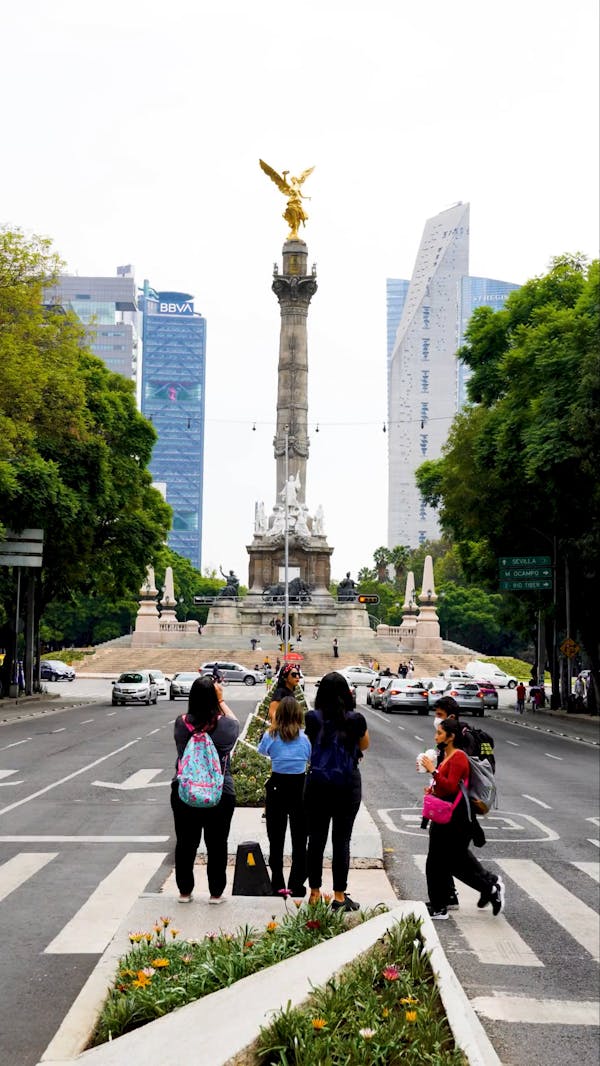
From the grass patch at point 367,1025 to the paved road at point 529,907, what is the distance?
1781mm

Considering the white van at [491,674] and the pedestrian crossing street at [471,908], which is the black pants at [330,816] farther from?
the white van at [491,674]

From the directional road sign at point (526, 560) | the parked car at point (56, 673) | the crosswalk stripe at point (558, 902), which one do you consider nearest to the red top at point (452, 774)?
the crosswalk stripe at point (558, 902)

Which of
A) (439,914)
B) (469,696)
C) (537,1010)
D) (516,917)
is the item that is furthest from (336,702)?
(469,696)

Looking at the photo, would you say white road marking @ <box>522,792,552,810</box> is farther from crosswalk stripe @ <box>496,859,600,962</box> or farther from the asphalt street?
crosswalk stripe @ <box>496,859,600,962</box>

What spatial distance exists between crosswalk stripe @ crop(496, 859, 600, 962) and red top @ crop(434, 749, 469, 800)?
150 cm

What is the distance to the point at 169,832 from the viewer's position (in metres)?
14.5

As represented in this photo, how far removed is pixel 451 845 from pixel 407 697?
35.4 metres

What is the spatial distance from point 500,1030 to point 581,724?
3616 cm

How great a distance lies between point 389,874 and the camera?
12.1 metres

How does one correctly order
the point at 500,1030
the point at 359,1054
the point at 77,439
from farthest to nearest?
the point at 77,439 → the point at 500,1030 → the point at 359,1054

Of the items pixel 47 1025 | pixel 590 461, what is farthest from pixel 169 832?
pixel 590 461

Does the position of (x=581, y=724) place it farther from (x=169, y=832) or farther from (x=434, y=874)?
(x=434, y=874)

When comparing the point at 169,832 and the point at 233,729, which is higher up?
the point at 233,729

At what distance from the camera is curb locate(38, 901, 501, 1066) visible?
482 cm
